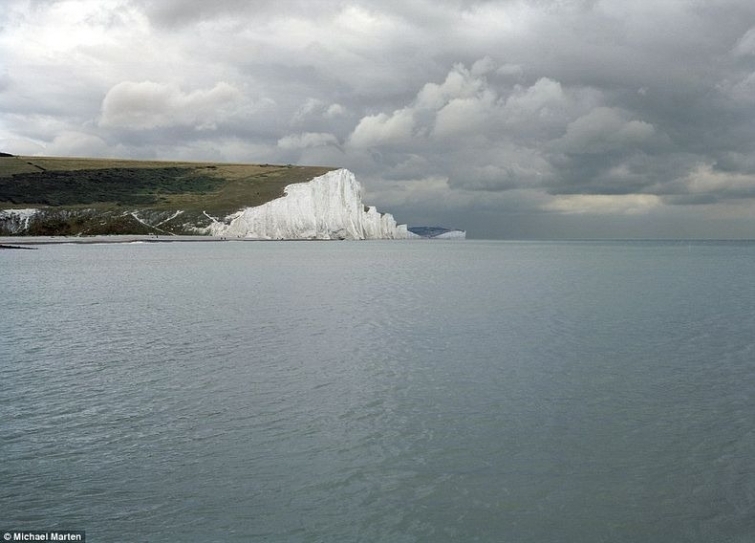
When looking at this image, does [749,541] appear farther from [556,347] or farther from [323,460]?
[556,347]

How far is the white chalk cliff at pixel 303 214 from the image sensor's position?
16850 cm

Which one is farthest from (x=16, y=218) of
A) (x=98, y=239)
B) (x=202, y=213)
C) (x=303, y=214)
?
(x=303, y=214)

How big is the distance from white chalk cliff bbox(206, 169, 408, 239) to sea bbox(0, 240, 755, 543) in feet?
480

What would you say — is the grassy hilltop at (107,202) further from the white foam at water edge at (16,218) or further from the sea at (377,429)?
the sea at (377,429)

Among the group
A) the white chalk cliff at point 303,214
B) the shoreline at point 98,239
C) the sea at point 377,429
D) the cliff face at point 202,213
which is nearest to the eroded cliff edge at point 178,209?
the white chalk cliff at point 303,214

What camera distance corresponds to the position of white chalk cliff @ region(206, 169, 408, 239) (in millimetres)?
168500

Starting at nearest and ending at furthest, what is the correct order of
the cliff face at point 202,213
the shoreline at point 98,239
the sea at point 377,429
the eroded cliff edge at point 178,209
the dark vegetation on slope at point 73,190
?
the sea at point 377,429 → the shoreline at point 98,239 → the cliff face at point 202,213 → the eroded cliff edge at point 178,209 → the dark vegetation on slope at point 73,190

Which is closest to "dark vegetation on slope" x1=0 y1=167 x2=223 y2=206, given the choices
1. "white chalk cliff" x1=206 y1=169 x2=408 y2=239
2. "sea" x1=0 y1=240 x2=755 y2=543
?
"white chalk cliff" x1=206 y1=169 x2=408 y2=239

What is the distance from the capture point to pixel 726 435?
10.8 m

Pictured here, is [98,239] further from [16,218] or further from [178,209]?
[178,209]

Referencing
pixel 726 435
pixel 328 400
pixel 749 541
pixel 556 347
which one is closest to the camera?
pixel 749 541

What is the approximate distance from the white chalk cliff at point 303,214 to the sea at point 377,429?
146m

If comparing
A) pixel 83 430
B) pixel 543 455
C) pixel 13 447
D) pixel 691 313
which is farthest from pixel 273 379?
pixel 691 313

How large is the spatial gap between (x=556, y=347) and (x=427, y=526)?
12705mm
